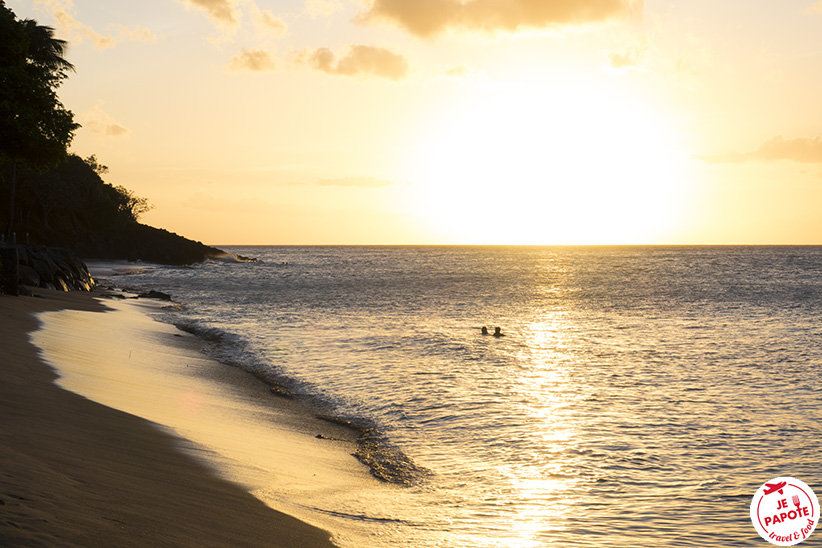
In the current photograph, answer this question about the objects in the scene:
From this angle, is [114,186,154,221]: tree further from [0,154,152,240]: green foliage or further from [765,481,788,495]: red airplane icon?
[765,481,788,495]: red airplane icon

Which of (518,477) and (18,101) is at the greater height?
(18,101)

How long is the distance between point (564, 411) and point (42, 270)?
38.0m

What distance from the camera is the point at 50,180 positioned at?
9506 cm

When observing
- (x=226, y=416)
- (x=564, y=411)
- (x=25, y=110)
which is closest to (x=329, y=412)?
(x=226, y=416)

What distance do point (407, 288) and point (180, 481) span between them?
69.1 m

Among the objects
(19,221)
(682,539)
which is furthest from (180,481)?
(19,221)

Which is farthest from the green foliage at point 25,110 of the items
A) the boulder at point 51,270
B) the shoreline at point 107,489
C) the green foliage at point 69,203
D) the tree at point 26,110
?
the green foliage at point 69,203

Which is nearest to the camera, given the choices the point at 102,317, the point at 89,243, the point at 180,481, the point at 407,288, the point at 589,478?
the point at 180,481

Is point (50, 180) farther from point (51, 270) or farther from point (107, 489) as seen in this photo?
point (107, 489)

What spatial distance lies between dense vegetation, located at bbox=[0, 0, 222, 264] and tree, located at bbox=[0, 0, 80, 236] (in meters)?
0.04

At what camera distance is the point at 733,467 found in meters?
13.1

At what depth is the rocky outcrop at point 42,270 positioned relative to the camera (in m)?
32.5

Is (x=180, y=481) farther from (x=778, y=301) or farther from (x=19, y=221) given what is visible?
(x=19, y=221)

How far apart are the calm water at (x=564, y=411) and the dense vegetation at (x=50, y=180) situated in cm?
1191
